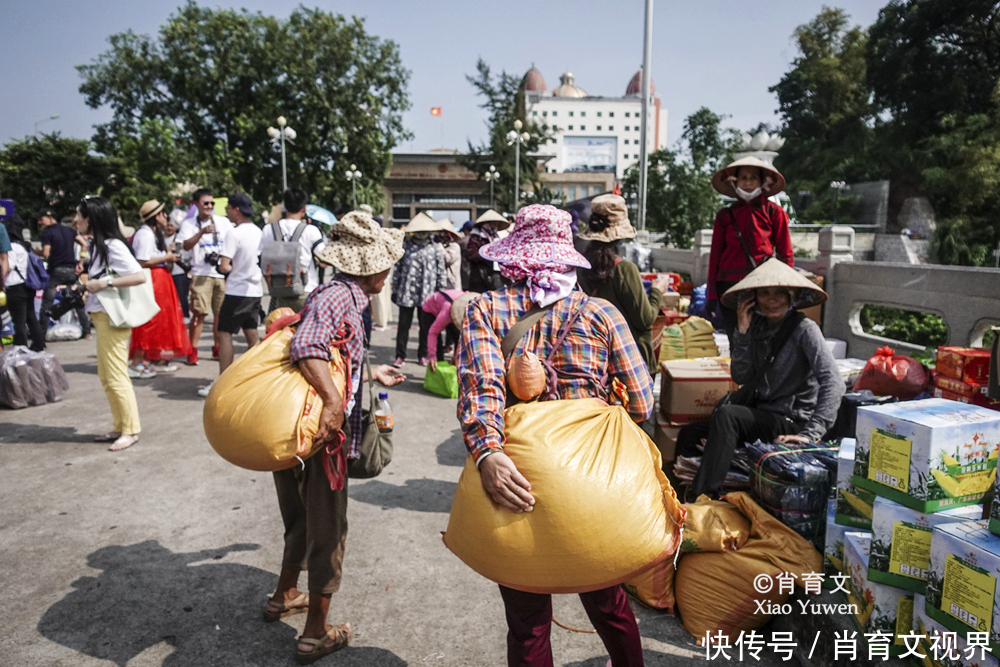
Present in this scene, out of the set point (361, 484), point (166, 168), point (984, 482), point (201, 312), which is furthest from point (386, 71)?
point (984, 482)

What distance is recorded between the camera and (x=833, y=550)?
2.74 metres

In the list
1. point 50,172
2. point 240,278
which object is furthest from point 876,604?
point 50,172

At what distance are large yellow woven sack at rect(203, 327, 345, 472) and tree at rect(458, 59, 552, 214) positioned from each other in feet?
144

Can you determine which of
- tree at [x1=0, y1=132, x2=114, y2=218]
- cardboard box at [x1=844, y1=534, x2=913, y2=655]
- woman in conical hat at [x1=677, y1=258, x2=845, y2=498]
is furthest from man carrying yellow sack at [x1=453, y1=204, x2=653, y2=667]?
tree at [x1=0, y1=132, x2=114, y2=218]

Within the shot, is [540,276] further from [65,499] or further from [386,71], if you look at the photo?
[386,71]

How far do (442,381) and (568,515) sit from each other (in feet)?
17.7

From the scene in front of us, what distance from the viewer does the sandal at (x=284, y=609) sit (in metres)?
3.00

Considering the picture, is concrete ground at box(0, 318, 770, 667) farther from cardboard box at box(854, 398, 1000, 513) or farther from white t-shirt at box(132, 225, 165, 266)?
white t-shirt at box(132, 225, 165, 266)

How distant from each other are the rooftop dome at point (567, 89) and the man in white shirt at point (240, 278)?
4353 inches

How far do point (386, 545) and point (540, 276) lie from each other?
2.32 metres

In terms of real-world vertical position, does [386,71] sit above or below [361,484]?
above

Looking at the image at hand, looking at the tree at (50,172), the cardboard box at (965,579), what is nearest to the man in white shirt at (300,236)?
the cardboard box at (965,579)

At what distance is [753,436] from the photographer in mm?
3545

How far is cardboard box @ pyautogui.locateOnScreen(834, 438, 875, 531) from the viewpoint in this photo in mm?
2580
